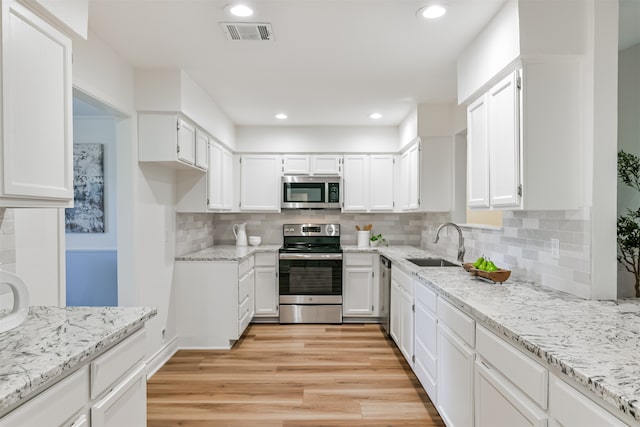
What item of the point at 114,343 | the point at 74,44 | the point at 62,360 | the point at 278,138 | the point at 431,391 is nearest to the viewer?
the point at 62,360

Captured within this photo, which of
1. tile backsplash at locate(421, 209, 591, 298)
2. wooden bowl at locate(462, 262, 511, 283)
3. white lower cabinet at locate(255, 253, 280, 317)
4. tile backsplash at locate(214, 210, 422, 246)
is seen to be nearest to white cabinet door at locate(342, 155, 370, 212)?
tile backsplash at locate(214, 210, 422, 246)

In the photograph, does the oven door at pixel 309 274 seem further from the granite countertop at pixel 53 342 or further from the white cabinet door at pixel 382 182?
the granite countertop at pixel 53 342

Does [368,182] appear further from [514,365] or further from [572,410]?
[572,410]

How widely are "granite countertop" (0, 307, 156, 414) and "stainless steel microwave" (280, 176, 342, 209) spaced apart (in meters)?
3.30

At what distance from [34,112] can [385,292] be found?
3560 mm

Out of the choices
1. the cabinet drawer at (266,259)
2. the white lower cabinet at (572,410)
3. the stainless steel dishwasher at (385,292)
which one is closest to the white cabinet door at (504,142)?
the white lower cabinet at (572,410)

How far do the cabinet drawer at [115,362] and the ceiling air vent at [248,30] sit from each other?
71.0 inches

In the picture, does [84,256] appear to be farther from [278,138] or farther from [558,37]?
[558,37]

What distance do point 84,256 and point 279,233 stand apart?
7.64 ft

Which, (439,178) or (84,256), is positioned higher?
(439,178)

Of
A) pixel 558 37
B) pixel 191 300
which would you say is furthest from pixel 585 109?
pixel 191 300

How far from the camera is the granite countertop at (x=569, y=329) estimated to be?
1.02m

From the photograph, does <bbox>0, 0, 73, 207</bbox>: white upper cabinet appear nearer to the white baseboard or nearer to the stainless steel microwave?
the white baseboard

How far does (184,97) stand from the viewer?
314 cm
